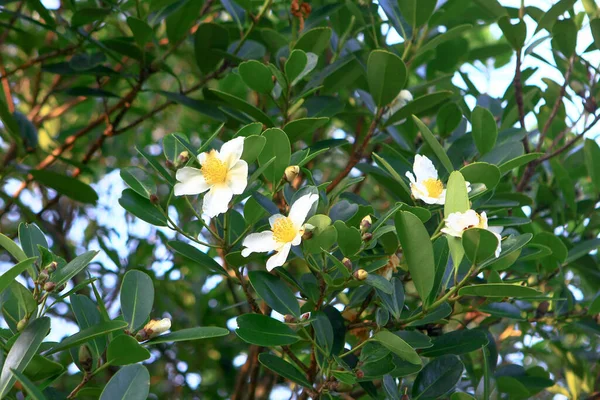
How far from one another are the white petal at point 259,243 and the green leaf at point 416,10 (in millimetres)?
559

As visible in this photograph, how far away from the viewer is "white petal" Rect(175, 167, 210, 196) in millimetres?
1001

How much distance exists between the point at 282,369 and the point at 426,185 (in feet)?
1.13

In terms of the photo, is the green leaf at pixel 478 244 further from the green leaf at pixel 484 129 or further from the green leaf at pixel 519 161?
the green leaf at pixel 484 129

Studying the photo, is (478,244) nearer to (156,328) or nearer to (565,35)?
(156,328)

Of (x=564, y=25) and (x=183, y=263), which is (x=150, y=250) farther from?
(x=564, y=25)

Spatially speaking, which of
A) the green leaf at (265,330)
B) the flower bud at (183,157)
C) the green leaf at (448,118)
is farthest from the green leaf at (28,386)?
the green leaf at (448,118)

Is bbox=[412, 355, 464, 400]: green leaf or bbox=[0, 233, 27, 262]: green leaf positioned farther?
bbox=[412, 355, 464, 400]: green leaf

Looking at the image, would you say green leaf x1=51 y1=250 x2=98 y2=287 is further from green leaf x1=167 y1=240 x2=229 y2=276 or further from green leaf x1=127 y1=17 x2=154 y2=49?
green leaf x1=127 y1=17 x2=154 y2=49

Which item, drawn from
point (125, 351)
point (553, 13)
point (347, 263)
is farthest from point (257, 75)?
point (553, 13)

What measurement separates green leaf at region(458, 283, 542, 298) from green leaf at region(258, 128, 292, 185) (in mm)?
295

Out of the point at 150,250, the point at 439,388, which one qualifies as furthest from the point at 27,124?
the point at 439,388

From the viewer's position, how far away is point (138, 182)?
1.07 meters

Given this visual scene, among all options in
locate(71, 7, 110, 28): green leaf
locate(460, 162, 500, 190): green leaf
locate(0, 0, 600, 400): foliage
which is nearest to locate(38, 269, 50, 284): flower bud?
locate(0, 0, 600, 400): foliage

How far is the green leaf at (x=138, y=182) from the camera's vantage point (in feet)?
3.47
